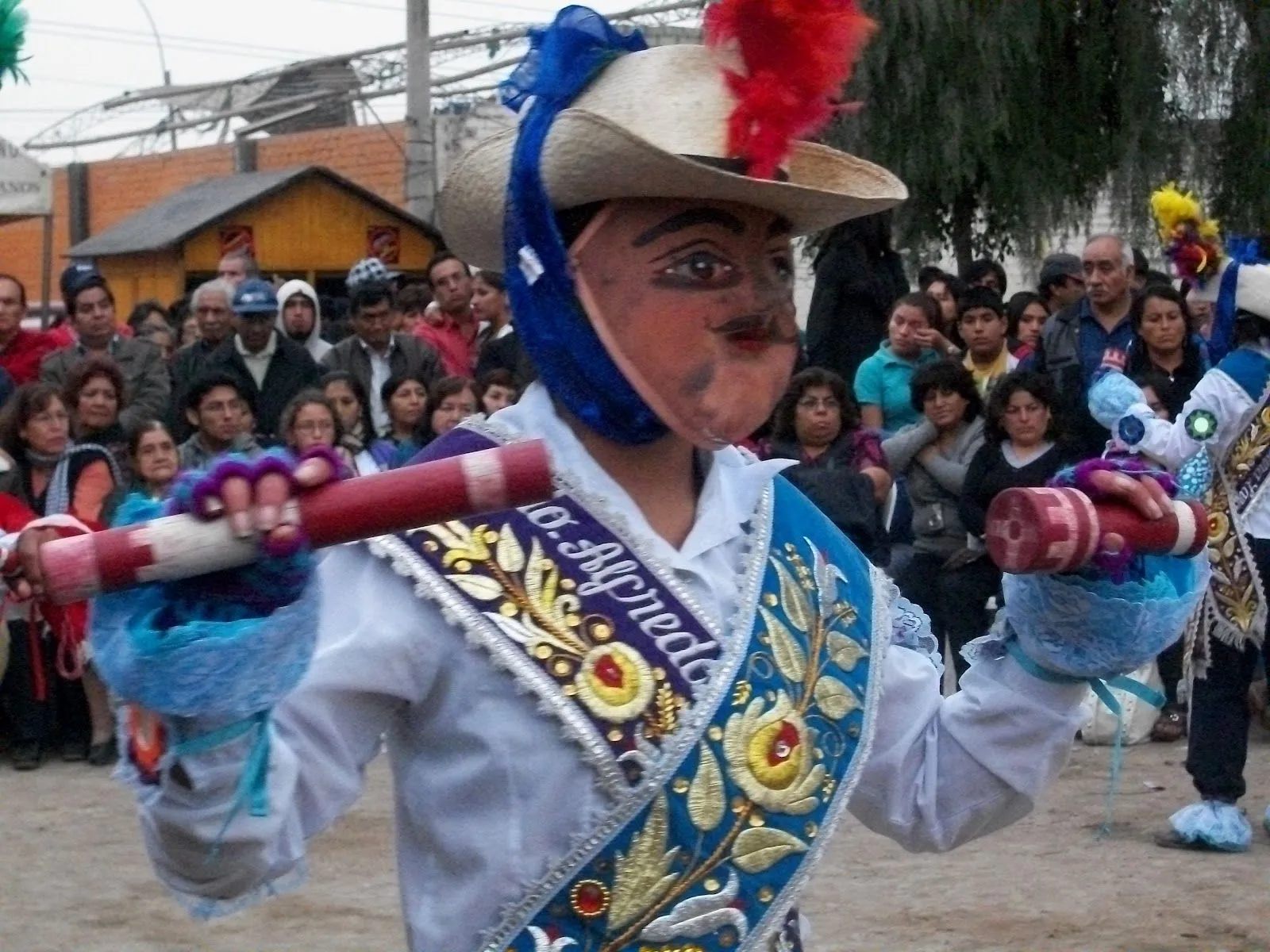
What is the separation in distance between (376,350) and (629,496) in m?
7.23

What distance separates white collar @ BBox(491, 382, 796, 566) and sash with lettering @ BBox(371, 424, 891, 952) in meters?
0.03

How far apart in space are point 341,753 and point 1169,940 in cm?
371

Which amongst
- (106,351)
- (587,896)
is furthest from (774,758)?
(106,351)

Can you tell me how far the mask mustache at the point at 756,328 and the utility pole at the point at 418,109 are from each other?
14644mm

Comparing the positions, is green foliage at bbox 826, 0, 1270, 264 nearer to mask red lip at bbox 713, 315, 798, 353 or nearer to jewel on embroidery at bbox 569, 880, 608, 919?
mask red lip at bbox 713, 315, 798, 353

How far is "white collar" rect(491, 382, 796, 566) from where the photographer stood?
2.47 m

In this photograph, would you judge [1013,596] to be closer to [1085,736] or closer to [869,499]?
[869,499]

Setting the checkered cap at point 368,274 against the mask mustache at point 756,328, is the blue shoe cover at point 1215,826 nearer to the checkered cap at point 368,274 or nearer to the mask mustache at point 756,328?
the mask mustache at point 756,328

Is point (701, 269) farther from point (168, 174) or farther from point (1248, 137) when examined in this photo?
point (168, 174)

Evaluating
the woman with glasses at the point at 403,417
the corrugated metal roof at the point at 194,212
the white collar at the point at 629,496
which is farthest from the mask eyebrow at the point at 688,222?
the corrugated metal roof at the point at 194,212

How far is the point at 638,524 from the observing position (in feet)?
8.09

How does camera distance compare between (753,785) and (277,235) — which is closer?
(753,785)

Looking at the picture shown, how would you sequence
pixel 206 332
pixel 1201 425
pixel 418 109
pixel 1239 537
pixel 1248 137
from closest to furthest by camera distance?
1. pixel 1201 425
2. pixel 1239 537
3. pixel 206 332
4. pixel 1248 137
5. pixel 418 109

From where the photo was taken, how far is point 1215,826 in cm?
625
